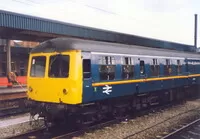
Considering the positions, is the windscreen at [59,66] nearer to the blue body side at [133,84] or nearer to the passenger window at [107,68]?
the blue body side at [133,84]

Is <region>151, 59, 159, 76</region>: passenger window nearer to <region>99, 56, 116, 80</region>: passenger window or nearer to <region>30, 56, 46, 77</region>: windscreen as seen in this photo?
<region>99, 56, 116, 80</region>: passenger window

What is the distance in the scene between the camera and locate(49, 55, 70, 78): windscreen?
433 inches

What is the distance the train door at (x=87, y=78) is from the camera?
1097cm

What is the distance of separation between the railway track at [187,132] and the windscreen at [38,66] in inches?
200

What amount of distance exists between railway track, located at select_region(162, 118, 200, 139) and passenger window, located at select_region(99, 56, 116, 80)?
320cm

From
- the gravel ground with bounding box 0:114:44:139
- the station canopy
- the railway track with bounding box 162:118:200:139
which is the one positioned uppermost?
the station canopy

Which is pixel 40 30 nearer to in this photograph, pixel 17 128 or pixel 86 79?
pixel 17 128

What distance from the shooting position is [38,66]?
12.0 metres

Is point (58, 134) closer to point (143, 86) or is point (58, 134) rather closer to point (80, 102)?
point (80, 102)

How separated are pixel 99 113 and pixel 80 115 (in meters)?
1.13

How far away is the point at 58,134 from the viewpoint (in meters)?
11.1

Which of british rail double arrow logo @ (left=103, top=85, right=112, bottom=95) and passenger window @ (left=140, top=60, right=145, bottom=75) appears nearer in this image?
british rail double arrow logo @ (left=103, top=85, right=112, bottom=95)

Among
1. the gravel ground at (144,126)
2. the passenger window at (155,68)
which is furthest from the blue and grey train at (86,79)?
the gravel ground at (144,126)

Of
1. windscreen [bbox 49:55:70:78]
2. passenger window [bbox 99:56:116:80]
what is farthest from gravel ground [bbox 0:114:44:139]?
passenger window [bbox 99:56:116:80]
